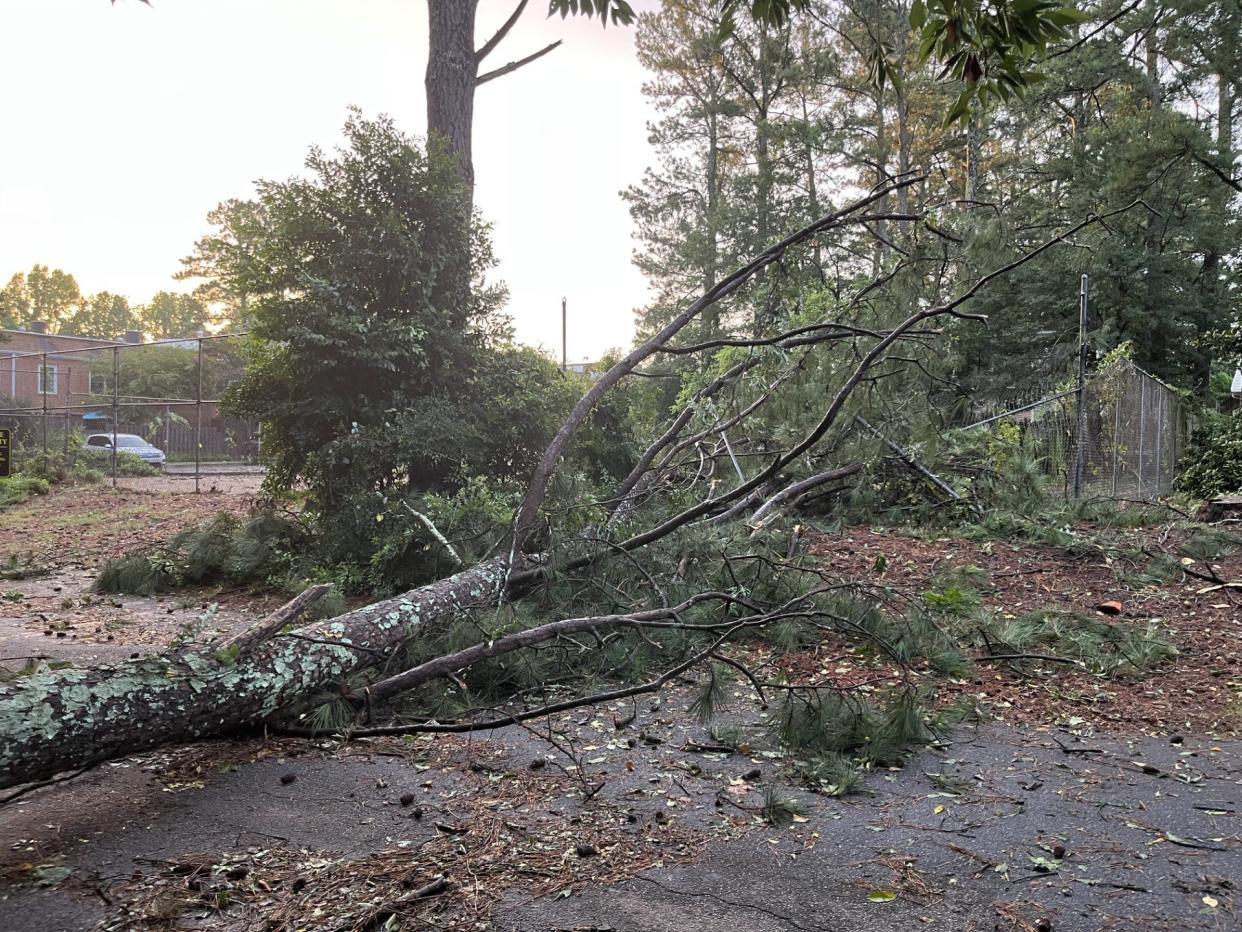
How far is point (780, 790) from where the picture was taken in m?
3.20

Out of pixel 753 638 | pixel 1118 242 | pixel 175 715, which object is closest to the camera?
pixel 175 715

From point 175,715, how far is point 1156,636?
Result: 536cm

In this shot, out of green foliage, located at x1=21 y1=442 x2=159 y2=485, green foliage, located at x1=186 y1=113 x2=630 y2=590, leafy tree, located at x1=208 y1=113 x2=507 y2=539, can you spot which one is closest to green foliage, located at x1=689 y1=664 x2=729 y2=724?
green foliage, located at x1=186 y1=113 x2=630 y2=590

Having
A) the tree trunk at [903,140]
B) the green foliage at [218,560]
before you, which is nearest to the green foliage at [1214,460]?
the tree trunk at [903,140]

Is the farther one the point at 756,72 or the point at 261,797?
the point at 756,72

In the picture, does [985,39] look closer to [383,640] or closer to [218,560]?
[383,640]

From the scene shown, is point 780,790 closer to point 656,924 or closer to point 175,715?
point 656,924

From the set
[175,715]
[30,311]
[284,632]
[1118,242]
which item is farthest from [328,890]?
[30,311]

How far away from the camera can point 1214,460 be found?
1275 cm

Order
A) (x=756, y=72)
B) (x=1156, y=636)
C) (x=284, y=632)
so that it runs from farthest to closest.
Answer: (x=756, y=72), (x=1156, y=636), (x=284, y=632)

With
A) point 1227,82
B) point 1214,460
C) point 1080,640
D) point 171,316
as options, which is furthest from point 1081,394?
Result: point 171,316

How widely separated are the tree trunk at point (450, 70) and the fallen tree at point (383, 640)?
4410mm

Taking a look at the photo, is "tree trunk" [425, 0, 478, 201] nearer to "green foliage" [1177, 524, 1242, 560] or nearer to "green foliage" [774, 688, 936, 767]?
"green foliage" [774, 688, 936, 767]

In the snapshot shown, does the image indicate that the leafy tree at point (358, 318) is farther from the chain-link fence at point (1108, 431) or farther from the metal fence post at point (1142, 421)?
the metal fence post at point (1142, 421)
